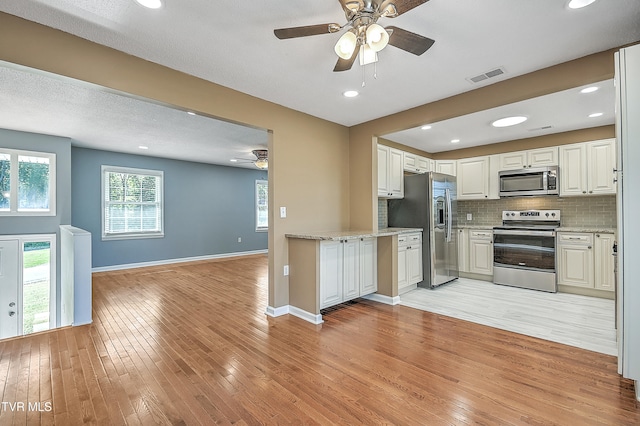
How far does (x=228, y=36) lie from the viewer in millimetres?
2148

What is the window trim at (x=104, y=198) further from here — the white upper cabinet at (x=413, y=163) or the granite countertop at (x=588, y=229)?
the granite countertop at (x=588, y=229)

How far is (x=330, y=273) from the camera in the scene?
134 inches

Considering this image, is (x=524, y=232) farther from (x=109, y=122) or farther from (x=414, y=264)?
(x=109, y=122)

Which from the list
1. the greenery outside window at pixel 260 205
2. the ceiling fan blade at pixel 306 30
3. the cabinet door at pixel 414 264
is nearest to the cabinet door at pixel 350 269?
the cabinet door at pixel 414 264

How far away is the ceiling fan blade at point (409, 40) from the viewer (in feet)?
5.54

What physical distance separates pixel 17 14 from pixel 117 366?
2572 millimetres

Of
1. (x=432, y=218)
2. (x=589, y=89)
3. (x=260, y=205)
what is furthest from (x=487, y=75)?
(x=260, y=205)

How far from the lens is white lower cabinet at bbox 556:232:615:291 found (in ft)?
12.9

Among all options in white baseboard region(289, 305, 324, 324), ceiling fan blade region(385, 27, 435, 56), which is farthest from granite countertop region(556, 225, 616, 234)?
ceiling fan blade region(385, 27, 435, 56)

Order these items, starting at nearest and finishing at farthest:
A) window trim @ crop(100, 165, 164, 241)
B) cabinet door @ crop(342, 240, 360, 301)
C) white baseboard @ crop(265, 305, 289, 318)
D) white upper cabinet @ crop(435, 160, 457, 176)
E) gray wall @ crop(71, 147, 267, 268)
Answer: white baseboard @ crop(265, 305, 289, 318)
cabinet door @ crop(342, 240, 360, 301)
white upper cabinet @ crop(435, 160, 457, 176)
gray wall @ crop(71, 147, 267, 268)
window trim @ crop(100, 165, 164, 241)

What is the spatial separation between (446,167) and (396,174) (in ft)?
5.20

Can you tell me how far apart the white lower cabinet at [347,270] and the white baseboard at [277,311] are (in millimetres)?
517

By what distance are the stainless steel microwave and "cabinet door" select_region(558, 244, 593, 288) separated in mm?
884

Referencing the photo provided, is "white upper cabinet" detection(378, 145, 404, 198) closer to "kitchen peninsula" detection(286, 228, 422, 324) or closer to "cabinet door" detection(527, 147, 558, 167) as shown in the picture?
"kitchen peninsula" detection(286, 228, 422, 324)
